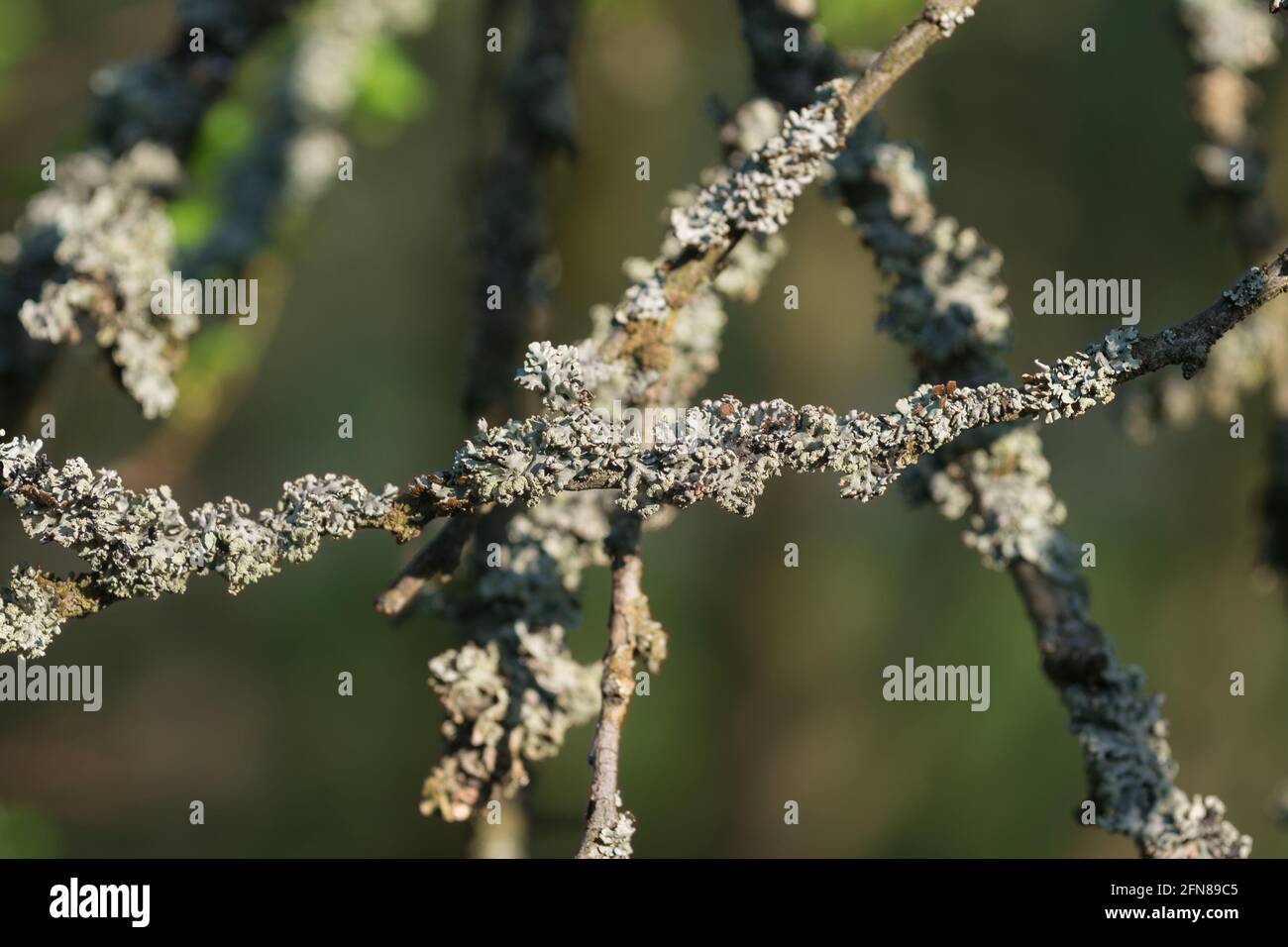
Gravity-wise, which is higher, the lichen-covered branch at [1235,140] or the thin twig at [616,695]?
the lichen-covered branch at [1235,140]

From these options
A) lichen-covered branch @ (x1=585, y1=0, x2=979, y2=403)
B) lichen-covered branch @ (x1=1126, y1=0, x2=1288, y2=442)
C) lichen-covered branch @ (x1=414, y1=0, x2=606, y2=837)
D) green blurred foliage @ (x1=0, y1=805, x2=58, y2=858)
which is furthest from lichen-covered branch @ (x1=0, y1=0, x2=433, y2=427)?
green blurred foliage @ (x1=0, y1=805, x2=58, y2=858)

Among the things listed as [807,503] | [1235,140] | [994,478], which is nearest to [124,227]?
[994,478]

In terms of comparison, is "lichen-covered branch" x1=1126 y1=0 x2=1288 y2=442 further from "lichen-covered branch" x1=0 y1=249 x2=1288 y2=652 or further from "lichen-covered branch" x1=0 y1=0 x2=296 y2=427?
"lichen-covered branch" x1=0 y1=0 x2=296 y2=427

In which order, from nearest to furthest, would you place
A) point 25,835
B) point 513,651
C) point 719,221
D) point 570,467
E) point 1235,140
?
point 570,467
point 719,221
point 513,651
point 1235,140
point 25,835

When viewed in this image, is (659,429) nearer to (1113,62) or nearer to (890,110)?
(890,110)

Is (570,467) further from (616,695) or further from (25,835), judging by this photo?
(25,835)

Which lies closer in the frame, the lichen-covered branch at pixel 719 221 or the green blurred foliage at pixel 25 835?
the lichen-covered branch at pixel 719 221

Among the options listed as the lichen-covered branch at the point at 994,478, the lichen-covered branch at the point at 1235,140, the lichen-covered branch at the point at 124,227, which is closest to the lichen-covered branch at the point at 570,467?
the lichen-covered branch at the point at 994,478

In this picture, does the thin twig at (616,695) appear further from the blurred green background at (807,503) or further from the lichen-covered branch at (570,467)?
the blurred green background at (807,503)

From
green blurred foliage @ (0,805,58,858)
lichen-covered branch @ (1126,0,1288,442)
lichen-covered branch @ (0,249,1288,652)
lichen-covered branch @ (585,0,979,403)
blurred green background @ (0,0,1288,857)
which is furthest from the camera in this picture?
blurred green background @ (0,0,1288,857)
